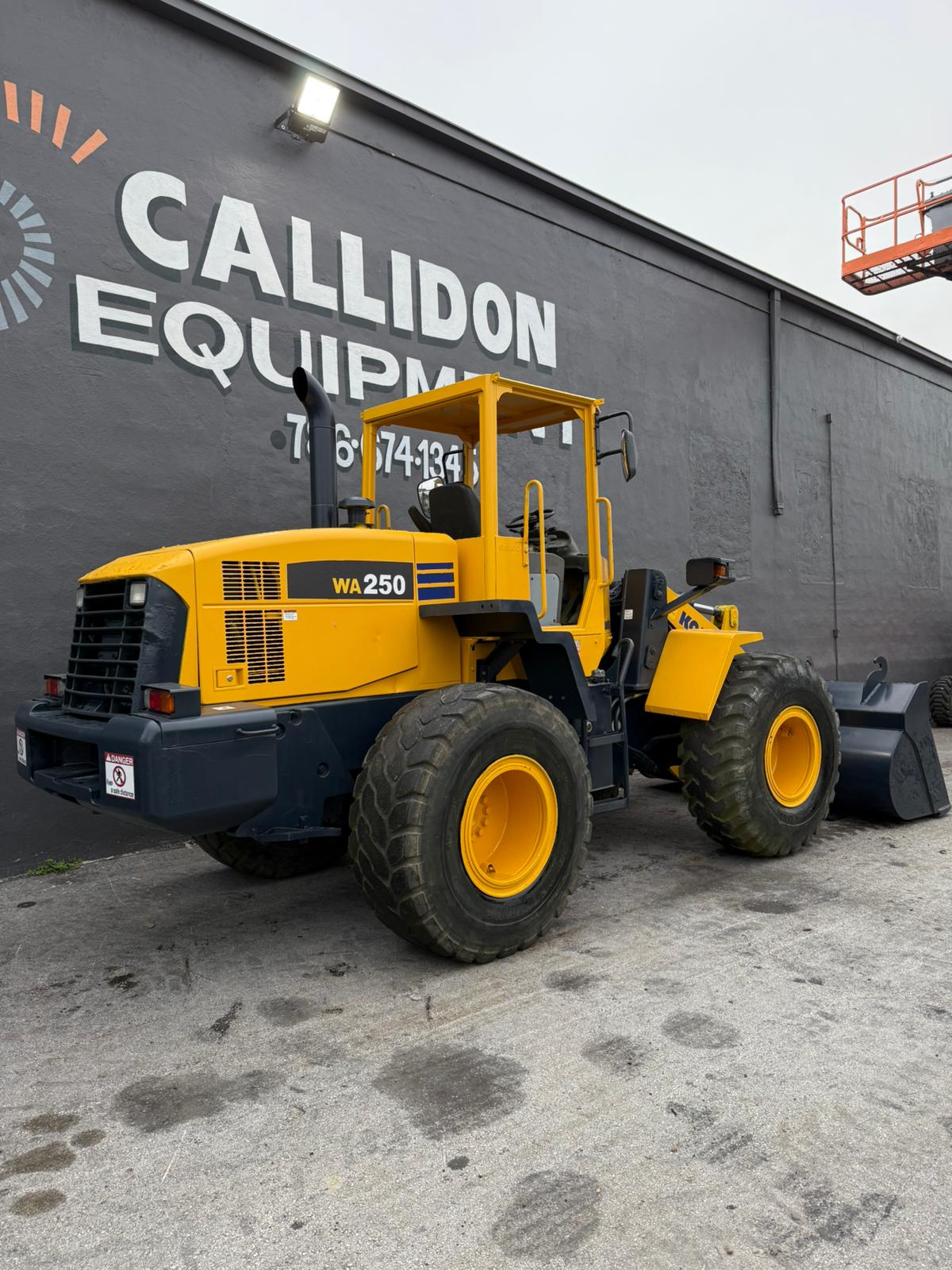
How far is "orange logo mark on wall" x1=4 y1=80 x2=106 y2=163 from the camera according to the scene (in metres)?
5.77

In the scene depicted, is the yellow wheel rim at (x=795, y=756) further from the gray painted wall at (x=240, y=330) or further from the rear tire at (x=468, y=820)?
the gray painted wall at (x=240, y=330)

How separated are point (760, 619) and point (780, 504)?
5.27ft

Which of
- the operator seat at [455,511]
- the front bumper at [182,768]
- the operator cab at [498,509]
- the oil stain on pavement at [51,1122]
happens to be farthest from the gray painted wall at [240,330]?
the oil stain on pavement at [51,1122]

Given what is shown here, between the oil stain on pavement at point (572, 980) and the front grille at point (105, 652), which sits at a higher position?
the front grille at point (105, 652)

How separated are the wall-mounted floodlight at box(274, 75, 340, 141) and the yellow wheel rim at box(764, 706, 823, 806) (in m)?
5.58

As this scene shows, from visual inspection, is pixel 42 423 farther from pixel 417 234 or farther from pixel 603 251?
pixel 603 251

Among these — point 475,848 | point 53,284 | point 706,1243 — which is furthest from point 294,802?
point 53,284

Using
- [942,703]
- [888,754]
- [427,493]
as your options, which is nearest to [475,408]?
[427,493]

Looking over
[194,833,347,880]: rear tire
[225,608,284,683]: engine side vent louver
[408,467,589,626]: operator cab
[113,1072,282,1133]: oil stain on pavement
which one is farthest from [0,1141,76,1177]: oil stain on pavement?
[408,467,589,626]: operator cab

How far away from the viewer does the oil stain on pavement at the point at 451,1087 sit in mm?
2791

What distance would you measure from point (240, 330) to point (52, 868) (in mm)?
4016

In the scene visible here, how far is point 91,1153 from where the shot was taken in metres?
2.67

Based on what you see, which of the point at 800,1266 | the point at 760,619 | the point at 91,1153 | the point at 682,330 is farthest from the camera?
the point at 760,619

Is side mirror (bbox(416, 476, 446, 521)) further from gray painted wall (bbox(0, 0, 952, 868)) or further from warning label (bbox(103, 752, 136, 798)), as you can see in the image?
warning label (bbox(103, 752, 136, 798))
